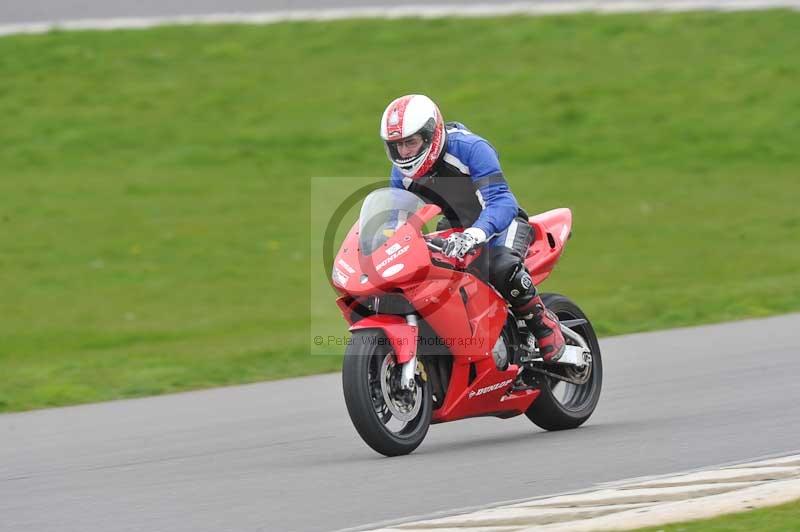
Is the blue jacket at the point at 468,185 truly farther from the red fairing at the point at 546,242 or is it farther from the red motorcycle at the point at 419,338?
the red fairing at the point at 546,242

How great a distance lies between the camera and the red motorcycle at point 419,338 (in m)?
7.06

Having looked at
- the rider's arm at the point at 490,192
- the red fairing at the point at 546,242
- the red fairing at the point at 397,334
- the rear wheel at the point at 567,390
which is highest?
the rider's arm at the point at 490,192

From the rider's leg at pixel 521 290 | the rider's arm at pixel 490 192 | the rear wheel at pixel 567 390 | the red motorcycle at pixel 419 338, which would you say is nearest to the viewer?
the red motorcycle at pixel 419 338

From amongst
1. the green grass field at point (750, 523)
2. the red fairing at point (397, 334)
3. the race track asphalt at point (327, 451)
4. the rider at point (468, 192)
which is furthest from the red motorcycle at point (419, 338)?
the green grass field at point (750, 523)

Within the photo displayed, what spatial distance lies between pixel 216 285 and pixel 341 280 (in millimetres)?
8070

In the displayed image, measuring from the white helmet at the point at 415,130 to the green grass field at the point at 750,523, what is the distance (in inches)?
107

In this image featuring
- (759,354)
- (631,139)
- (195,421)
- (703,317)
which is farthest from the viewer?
(631,139)

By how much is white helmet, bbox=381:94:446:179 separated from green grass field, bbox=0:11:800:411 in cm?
404

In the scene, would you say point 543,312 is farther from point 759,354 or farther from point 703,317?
point 703,317

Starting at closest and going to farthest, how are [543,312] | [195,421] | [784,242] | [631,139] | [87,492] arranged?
[87,492]
[543,312]
[195,421]
[784,242]
[631,139]

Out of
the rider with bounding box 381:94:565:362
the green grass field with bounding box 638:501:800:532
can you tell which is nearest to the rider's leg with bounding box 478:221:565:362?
the rider with bounding box 381:94:565:362

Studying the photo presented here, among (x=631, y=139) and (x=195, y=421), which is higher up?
(x=631, y=139)

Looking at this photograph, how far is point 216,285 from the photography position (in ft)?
49.3

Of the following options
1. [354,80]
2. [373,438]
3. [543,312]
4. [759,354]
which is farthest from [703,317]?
[354,80]
